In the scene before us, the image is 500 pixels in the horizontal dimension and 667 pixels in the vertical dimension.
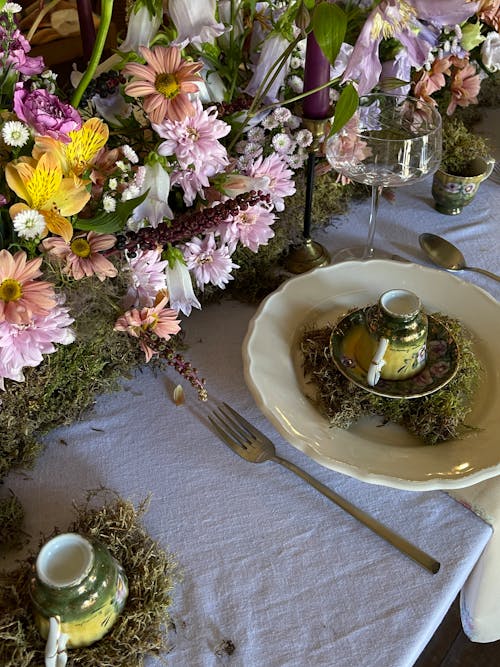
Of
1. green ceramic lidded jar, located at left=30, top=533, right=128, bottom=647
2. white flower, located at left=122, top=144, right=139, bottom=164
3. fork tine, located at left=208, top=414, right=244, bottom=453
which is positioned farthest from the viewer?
fork tine, located at left=208, top=414, right=244, bottom=453

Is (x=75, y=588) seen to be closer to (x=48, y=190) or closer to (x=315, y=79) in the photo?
(x=48, y=190)

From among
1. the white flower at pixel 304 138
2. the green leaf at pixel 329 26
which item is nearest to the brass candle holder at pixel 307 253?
the white flower at pixel 304 138

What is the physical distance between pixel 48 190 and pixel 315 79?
0.33m

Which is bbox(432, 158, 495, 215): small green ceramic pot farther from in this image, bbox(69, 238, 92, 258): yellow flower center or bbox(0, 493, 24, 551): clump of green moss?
bbox(0, 493, 24, 551): clump of green moss

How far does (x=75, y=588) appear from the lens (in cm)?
42

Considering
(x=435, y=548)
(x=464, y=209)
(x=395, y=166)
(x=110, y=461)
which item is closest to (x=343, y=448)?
(x=435, y=548)

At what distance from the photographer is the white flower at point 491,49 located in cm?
90

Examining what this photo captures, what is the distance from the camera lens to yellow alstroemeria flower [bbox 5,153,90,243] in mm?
456

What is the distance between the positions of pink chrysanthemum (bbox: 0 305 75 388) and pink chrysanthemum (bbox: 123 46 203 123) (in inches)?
7.1

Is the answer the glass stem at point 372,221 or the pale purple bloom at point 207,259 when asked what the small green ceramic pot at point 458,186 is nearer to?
the glass stem at point 372,221

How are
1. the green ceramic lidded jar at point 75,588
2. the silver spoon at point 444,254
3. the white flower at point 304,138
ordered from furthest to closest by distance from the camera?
the silver spoon at point 444,254 < the white flower at point 304,138 < the green ceramic lidded jar at point 75,588

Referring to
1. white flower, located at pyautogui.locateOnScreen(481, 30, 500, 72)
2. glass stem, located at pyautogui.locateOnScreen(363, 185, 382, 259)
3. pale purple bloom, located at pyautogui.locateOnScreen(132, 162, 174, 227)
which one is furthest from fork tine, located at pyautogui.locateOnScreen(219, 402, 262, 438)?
white flower, located at pyautogui.locateOnScreen(481, 30, 500, 72)

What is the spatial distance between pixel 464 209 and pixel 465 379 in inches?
15.3

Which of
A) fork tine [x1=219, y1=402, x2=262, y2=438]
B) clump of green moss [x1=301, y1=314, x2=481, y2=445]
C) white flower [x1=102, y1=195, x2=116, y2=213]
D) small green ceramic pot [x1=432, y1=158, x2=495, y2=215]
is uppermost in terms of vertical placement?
white flower [x1=102, y1=195, x2=116, y2=213]
